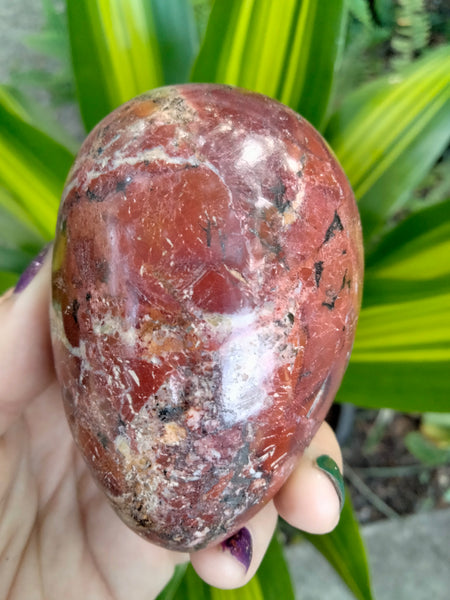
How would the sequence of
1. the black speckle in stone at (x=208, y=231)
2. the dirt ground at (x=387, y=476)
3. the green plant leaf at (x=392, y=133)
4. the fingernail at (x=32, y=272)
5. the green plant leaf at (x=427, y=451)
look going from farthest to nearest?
the dirt ground at (x=387, y=476), the green plant leaf at (x=427, y=451), the green plant leaf at (x=392, y=133), the fingernail at (x=32, y=272), the black speckle in stone at (x=208, y=231)

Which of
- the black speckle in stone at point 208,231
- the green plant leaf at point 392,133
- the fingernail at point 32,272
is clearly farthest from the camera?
the green plant leaf at point 392,133

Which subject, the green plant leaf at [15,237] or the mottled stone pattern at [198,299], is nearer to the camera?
the mottled stone pattern at [198,299]

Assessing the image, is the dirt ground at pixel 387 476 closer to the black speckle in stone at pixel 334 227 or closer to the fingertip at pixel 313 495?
the fingertip at pixel 313 495

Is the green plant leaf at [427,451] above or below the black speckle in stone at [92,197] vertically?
below

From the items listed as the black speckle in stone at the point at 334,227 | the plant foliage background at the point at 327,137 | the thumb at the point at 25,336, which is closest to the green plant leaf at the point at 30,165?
the plant foliage background at the point at 327,137

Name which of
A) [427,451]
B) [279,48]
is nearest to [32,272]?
[279,48]

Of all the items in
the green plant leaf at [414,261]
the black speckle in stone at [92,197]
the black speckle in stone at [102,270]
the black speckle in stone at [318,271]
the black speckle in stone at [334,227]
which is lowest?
the green plant leaf at [414,261]

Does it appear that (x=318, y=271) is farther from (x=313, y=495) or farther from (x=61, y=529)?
(x=61, y=529)
